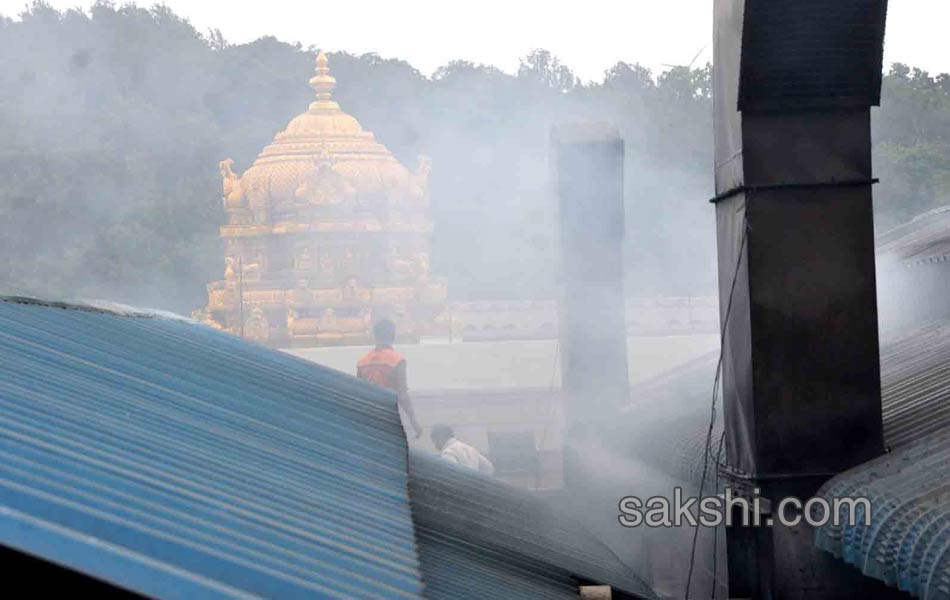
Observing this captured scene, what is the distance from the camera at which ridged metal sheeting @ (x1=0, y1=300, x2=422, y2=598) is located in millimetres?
2502

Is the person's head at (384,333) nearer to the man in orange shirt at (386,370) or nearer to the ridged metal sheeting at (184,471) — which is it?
the man in orange shirt at (386,370)

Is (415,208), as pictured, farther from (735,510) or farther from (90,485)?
(90,485)

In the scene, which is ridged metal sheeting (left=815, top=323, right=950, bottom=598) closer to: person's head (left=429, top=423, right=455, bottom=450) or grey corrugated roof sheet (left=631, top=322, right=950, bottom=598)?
grey corrugated roof sheet (left=631, top=322, right=950, bottom=598)

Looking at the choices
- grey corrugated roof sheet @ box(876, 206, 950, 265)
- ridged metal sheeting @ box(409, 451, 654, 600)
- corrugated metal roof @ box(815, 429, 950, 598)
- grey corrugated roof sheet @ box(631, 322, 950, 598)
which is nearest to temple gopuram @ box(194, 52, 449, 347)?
grey corrugated roof sheet @ box(876, 206, 950, 265)

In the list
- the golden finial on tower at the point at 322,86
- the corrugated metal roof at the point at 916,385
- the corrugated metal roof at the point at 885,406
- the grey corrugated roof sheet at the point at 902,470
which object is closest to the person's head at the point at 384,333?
the corrugated metal roof at the point at 885,406

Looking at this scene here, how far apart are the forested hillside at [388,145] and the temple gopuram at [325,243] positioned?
17.3 feet

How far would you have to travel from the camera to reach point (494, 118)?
38469 mm

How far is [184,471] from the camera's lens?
3.45 metres

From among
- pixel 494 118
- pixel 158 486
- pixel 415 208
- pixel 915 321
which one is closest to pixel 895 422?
pixel 915 321

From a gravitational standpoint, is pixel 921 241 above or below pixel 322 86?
below

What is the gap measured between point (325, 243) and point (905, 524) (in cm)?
2138

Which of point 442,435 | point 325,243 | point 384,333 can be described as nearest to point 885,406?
point 442,435

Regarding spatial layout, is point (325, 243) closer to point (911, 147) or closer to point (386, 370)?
point (911, 147)

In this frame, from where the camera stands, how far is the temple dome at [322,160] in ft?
87.6
